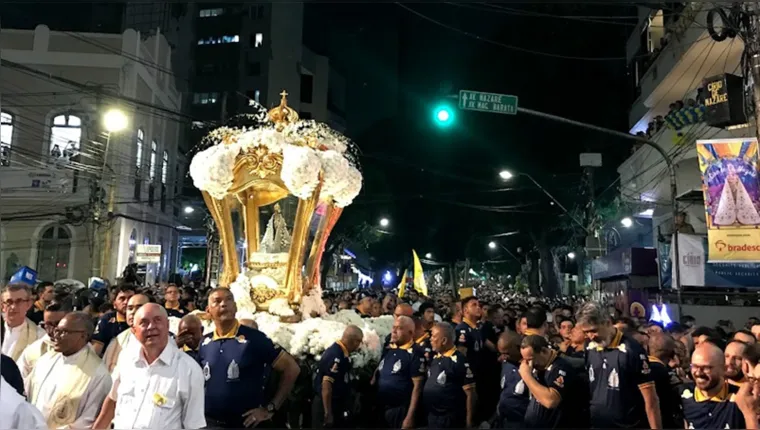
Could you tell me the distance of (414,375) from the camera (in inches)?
275

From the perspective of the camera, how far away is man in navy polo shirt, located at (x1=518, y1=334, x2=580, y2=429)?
5508mm

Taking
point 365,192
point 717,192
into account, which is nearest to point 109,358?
point 717,192

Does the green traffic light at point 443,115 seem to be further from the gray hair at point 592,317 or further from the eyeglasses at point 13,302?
the eyeglasses at point 13,302

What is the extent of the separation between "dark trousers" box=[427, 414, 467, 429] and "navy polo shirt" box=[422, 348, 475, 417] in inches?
1.3

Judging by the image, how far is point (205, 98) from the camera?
56.0 meters

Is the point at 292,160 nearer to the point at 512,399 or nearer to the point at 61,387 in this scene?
the point at 512,399

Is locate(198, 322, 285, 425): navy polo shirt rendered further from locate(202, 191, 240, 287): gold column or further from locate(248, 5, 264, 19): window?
locate(248, 5, 264, 19): window

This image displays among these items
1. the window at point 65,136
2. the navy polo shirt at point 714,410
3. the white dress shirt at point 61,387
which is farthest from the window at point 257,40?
the navy polo shirt at point 714,410

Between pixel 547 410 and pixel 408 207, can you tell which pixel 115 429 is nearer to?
pixel 547 410

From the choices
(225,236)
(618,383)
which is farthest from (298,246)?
(618,383)

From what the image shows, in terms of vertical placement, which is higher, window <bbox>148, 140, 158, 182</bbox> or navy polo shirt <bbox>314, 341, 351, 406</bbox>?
window <bbox>148, 140, 158, 182</bbox>

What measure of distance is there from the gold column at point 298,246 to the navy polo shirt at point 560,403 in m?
5.27

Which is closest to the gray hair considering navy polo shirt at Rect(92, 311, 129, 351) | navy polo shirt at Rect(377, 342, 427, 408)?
navy polo shirt at Rect(377, 342, 427, 408)

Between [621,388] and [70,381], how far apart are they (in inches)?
184
